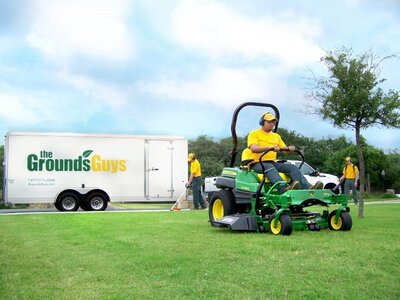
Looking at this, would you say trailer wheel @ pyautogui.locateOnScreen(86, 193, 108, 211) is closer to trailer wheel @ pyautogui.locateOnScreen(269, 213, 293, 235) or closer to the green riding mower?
the green riding mower

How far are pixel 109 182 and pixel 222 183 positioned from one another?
11.6 meters

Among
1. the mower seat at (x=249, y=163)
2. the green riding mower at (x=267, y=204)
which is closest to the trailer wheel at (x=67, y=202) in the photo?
the green riding mower at (x=267, y=204)

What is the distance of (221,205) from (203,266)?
4.46 m

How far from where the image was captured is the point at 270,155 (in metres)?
9.76

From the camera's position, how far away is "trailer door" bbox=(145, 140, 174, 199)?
70.4 ft

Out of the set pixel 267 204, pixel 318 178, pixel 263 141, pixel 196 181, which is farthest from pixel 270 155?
pixel 318 178

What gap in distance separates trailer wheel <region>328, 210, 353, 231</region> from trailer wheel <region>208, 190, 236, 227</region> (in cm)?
174

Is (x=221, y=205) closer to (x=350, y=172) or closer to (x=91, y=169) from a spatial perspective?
(x=91, y=169)

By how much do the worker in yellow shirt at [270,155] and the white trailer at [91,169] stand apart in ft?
39.1

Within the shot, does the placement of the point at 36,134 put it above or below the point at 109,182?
above

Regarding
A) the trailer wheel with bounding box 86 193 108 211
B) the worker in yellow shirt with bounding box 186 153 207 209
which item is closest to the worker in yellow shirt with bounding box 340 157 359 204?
the worker in yellow shirt with bounding box 186 153 207 209

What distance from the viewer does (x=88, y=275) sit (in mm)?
5578

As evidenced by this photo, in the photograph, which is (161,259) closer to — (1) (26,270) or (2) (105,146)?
(1) (26,270)

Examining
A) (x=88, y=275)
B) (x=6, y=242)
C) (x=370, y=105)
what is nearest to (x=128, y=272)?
(x=88, y=275)
